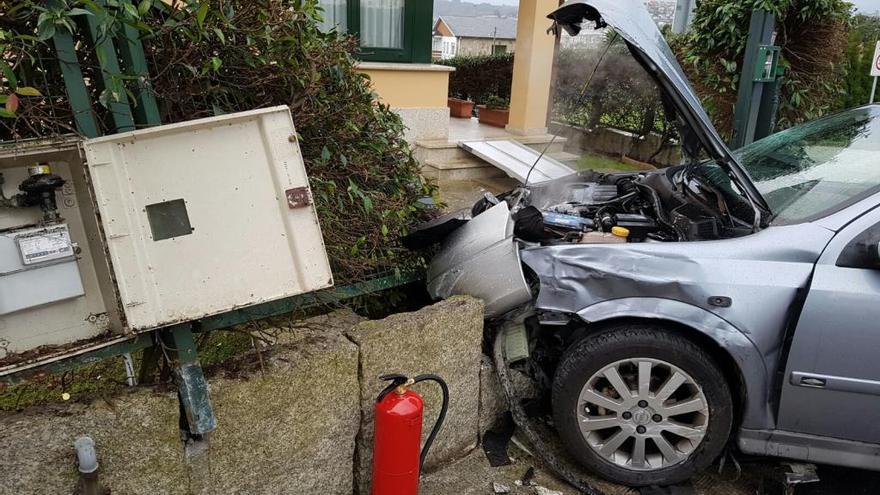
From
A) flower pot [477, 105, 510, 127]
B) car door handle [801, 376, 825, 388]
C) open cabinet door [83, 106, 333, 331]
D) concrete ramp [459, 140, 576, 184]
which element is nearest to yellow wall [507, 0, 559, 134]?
concrete ramp [459, 140, 576, 184]

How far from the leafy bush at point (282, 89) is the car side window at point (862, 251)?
1969 mm

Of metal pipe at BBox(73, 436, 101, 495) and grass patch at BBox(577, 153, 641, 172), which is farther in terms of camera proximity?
grass patch at BBox(577, 153, 641, 172)

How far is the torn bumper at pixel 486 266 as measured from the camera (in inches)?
116

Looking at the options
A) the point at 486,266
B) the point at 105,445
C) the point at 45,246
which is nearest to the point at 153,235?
the point at 45,246

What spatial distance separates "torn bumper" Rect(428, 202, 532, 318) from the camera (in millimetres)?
2955

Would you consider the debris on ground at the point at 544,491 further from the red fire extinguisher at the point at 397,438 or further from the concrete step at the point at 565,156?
the concrete step at the point at 565,156

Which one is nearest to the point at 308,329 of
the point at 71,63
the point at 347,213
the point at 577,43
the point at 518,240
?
the point at 347,213

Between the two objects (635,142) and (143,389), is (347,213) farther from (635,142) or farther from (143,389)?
(635,142)

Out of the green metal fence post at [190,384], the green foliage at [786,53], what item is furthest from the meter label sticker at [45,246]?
the green foliage at [786,53]

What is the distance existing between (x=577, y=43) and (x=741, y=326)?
2.06 meters

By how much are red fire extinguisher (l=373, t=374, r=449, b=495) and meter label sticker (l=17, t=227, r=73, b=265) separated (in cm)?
119

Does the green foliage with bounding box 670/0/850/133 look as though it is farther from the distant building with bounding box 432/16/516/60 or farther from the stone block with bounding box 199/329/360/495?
the distant building with bounding box 432/16/516/60

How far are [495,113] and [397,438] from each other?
8766mm

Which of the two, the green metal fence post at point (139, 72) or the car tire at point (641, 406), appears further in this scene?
the car tire at point (641, 406)
